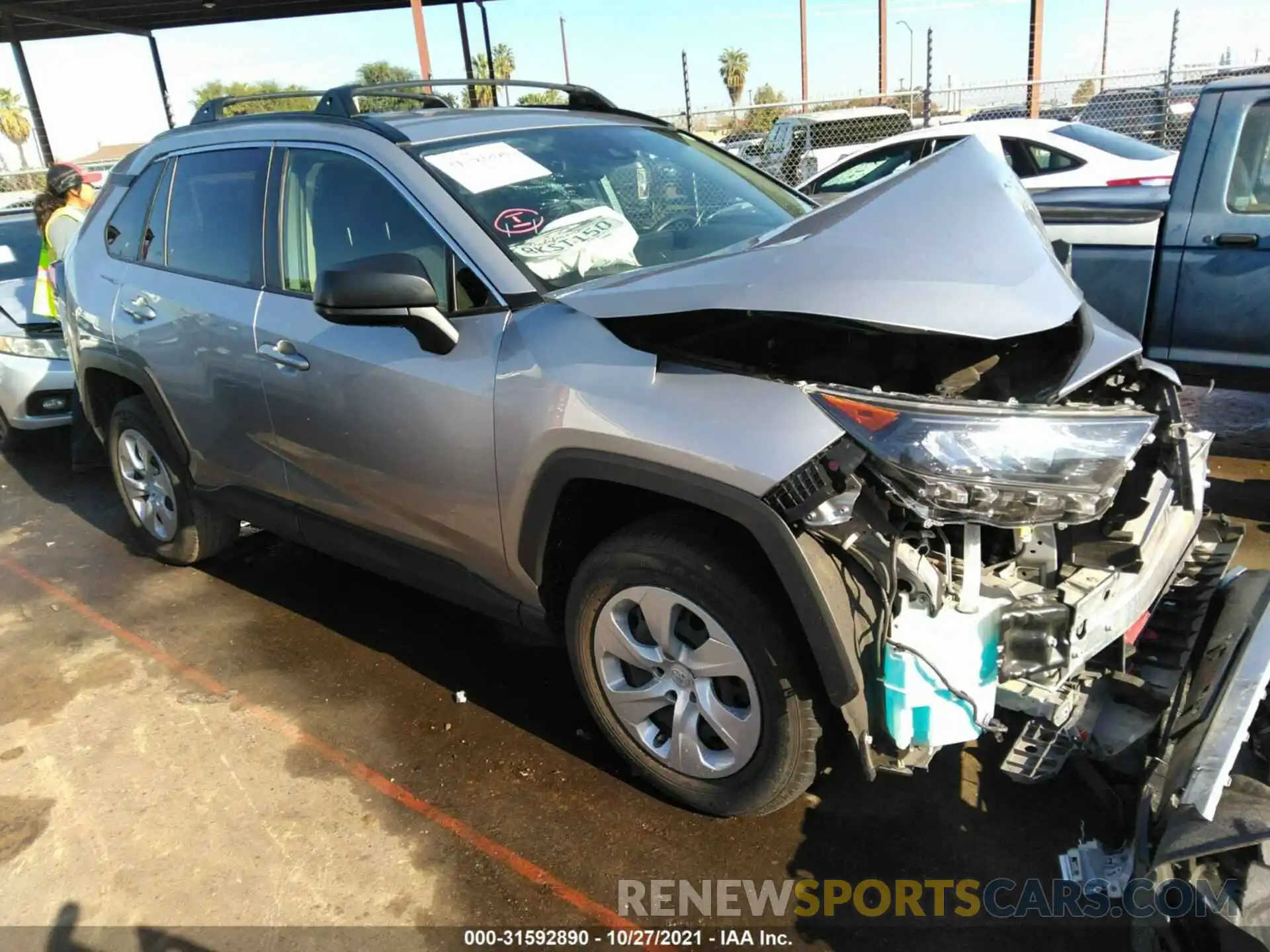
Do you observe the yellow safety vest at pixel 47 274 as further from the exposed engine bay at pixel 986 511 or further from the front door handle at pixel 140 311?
the exposed engine bay at pixel 986 511

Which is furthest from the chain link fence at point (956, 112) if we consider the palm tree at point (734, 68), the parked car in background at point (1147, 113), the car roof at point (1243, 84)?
the palm tree at point (734, 68)

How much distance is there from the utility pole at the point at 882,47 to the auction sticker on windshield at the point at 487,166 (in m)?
14.9

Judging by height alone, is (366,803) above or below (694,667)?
below

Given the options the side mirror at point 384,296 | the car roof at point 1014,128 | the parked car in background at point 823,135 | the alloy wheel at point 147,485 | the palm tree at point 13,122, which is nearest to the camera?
the side mirror at point 384,296

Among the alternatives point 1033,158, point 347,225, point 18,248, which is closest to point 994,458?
point 347,225

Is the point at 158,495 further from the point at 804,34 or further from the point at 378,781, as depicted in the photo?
the point at 804,34

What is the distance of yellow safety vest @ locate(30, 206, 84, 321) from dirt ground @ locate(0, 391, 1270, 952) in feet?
8.90

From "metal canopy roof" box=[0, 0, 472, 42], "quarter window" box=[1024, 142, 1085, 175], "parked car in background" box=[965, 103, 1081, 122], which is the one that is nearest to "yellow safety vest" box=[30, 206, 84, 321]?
"quarter window" box=[1024, 142, 1085, 175]

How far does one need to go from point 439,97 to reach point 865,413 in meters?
2.78

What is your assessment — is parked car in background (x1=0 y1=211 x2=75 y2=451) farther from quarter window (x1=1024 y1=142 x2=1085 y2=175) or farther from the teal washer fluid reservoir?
quarter window (x1=1024 y1=142 x2=1085 y2=175)

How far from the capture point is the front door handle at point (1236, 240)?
4398 mm

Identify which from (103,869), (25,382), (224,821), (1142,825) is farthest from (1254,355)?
(25,382)

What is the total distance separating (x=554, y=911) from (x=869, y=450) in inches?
55.6

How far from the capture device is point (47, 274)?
5.75 metres
